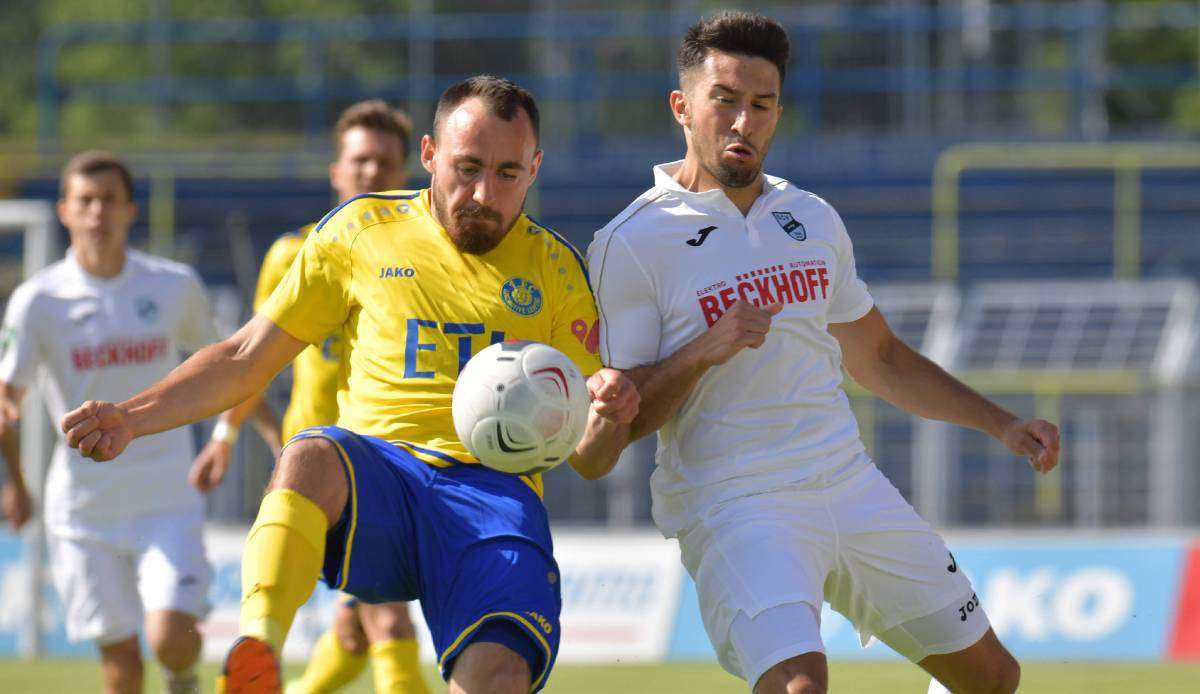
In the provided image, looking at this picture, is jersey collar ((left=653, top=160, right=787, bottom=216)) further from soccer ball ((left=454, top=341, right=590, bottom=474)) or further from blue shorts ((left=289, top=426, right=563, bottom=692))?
blue shorts ((left=289, top=426, right=563, bottom=692))

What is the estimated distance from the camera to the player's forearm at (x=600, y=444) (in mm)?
4613

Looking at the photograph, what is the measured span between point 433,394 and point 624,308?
588mm

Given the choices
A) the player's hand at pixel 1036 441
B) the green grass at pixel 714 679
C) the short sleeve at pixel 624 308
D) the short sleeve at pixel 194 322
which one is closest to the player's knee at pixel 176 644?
the short sleeve at pixel 194 322

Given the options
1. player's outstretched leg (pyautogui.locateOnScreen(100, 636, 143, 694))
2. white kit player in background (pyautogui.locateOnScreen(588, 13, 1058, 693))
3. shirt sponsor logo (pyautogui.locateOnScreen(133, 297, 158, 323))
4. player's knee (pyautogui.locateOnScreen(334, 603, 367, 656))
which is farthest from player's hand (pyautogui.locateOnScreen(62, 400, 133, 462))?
shirt sponsor logo (pyautogui.locateOnScreen(133, 297, 158, 323))

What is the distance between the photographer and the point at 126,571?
295 inches

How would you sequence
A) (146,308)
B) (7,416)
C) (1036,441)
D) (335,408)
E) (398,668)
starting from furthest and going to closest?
(146,308) < (7,416) < (335,408) < (398,668) < (1036,441)

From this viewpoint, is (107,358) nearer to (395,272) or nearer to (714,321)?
(395,272)

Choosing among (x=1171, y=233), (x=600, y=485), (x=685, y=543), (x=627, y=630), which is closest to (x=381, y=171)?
(x=685, y=543)

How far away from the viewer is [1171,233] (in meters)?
19.4

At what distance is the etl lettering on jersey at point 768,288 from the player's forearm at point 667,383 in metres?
0.18

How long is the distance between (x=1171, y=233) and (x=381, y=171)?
14327 mm

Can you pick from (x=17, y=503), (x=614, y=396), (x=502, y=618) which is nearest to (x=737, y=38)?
(x=614, y=396)

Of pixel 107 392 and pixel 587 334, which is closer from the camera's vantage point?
pixel 587 334

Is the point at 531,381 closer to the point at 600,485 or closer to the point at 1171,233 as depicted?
the point at 600,485
